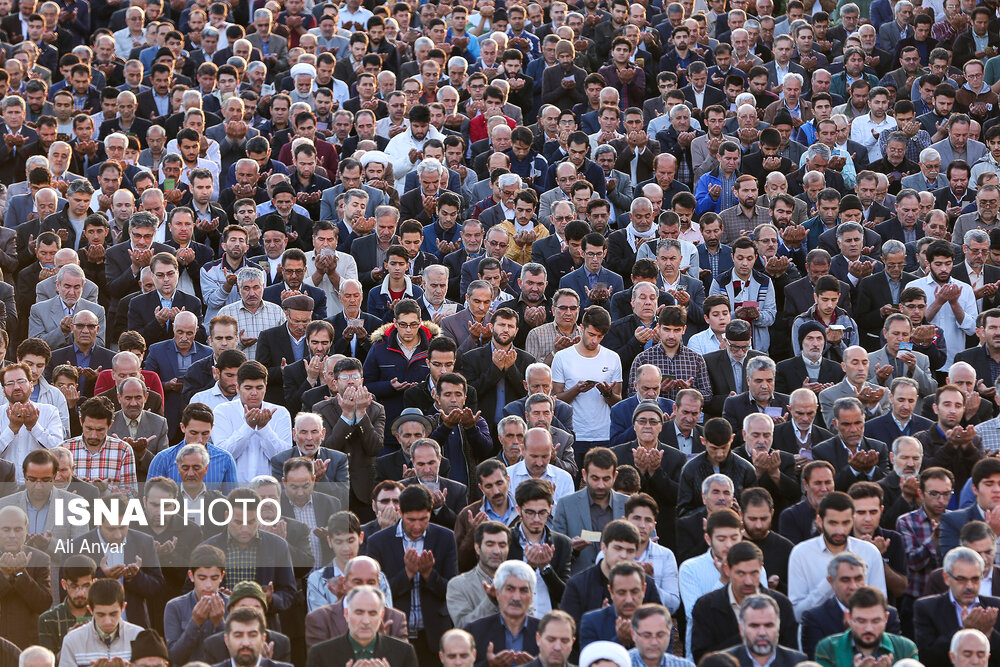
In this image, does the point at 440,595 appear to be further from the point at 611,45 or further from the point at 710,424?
the point at 611,45

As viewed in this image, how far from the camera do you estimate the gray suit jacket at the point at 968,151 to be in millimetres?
17141

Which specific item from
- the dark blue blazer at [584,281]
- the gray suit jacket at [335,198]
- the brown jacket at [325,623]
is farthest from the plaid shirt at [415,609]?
the gray suit jacket at [335,198]

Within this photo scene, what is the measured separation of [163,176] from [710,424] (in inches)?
301

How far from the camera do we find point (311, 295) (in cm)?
1377

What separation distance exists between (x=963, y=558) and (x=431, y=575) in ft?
11.0

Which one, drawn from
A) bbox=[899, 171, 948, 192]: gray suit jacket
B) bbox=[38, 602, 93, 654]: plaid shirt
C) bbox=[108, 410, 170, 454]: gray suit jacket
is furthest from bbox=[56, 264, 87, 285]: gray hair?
bbox=[899, 171, 948, 192]: gray suit jacket

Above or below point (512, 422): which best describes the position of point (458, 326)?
above

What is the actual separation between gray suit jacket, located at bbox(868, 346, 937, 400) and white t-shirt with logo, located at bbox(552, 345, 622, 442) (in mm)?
2070

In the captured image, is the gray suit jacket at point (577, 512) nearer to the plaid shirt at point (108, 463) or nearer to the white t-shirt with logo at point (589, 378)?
the white t-shirt with logo at point (589, 378)

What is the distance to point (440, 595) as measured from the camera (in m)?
10.3

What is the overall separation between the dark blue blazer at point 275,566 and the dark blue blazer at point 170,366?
8.80 ft

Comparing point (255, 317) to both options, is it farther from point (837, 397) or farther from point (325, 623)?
point (837, 397)

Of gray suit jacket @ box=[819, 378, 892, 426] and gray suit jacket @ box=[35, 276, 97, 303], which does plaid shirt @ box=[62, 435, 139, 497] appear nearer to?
gray suit jacket @ box=[35, 276, 97, 303]

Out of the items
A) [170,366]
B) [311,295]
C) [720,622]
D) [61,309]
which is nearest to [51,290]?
[61,309]
